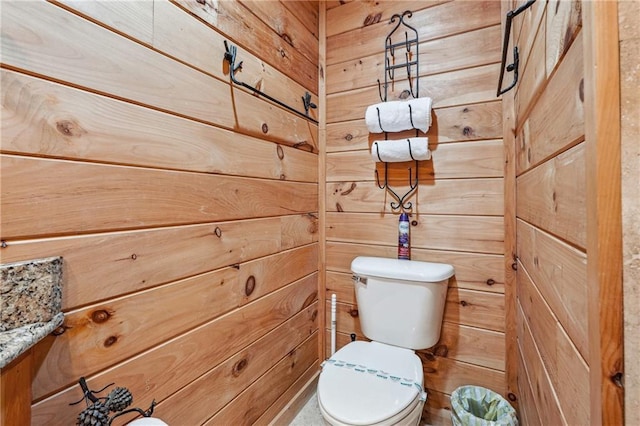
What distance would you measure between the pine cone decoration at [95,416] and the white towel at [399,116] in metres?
1.42

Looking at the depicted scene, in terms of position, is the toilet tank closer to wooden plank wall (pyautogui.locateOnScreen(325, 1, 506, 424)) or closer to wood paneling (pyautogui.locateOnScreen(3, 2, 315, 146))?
wooden plank wall (pyautogui.locateOnScreen(325, 1, 506, 424))

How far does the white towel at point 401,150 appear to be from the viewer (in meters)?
1.38

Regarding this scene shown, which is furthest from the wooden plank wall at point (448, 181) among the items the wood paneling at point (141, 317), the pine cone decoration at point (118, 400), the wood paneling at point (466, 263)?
the pine cone decoration at point (118, 400)

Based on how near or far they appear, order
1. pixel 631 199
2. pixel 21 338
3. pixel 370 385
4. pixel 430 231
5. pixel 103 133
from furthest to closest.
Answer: pixel 430 231
pixel 370 385
pixel 103 133
pixel 21 338
pixel 631 199

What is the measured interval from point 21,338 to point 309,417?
134 cm

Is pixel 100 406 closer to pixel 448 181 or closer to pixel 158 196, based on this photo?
pixel 158 196

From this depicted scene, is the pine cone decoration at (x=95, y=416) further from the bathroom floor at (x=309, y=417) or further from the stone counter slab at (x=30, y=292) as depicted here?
the bathroom floor at (x=309, y=417)

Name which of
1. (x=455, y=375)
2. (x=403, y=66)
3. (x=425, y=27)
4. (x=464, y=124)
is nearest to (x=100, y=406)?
(x=455, y=375)

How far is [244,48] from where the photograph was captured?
1170 mm

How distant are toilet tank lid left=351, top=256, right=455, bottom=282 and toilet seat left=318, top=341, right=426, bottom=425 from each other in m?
0.34

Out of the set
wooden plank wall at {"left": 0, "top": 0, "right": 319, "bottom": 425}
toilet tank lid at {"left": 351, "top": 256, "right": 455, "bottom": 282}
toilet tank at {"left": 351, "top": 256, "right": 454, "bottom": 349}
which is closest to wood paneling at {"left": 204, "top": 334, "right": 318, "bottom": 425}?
wooden plank wall at {"left": 0, "top": 0, "right": 319, "bottom": 425}

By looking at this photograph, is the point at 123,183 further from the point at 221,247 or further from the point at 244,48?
the point at 244,48

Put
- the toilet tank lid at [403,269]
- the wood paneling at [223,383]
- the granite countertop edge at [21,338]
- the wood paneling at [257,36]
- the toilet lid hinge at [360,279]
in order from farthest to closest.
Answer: the toilet lid hinge at [360,279] < the toilet tank lid at [403,269] < the wood paneling at [257,36] < the wood paneling at [223,383] < the granite countertop edge at [21,338]

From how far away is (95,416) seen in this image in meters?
0.60
